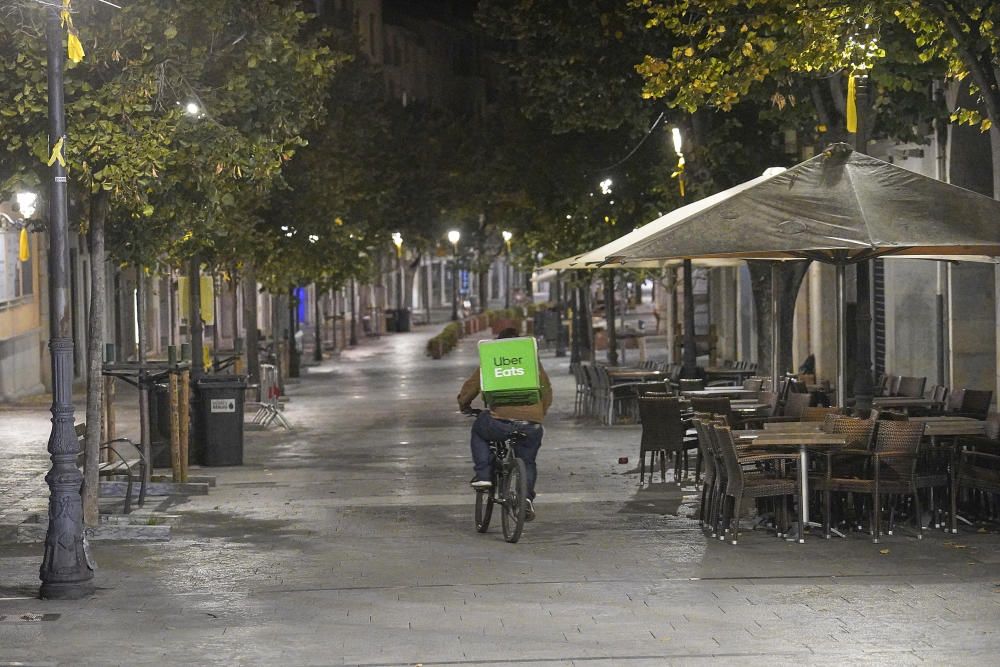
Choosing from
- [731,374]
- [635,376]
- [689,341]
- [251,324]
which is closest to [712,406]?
[689,341]

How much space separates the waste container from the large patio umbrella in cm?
750

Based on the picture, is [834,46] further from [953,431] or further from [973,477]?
[973,477]

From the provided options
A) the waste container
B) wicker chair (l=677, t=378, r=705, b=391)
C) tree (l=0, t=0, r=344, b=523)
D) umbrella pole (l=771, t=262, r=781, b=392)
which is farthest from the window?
umbrella pole (l=771, t=262, r=781, b=392)

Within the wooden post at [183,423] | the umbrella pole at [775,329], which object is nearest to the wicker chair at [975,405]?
the umbrella pole at [775,329]

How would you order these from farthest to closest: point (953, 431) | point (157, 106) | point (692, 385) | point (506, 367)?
point (692, 385) < point (157, 106) < point (506, 367) < point (953, 431)

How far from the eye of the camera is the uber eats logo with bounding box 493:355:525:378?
13.2 meters

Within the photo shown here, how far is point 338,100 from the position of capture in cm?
3653

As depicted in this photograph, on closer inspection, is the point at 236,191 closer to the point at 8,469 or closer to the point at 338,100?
the point at 8,469

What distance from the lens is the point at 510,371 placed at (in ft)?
43.3

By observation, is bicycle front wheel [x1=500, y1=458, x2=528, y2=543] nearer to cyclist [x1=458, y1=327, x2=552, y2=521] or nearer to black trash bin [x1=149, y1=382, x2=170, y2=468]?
cyclist [x1=458, y1=327, x2=552, y2=521]

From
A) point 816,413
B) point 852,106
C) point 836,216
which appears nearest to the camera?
point 836,216

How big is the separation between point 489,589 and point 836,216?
13.2 feet

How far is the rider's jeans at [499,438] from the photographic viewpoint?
13266mm

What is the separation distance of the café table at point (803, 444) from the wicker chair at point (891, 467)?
0.13 meters
